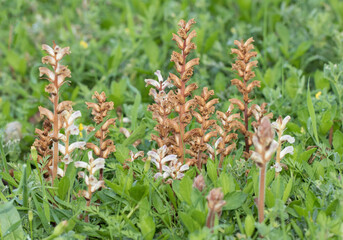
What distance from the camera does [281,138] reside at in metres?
3.01

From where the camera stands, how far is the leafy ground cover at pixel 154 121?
108 inches

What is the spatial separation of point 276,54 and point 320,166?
228cm

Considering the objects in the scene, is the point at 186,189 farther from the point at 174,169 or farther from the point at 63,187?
the point at 63,187

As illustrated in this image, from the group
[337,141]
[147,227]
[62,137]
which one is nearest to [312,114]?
[337,141]

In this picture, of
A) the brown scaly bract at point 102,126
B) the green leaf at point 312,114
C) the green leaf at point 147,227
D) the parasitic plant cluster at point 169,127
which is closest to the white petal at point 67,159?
the parasitic plant cluster at point 169,127

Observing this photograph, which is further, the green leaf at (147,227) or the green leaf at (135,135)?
the green leaf at (135,135)

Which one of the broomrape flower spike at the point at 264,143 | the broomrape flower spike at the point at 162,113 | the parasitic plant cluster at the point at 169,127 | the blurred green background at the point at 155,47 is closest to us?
the broomrape flower spike at the point at 264,143

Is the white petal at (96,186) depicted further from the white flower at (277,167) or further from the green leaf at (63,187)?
the white flower at (277,167)

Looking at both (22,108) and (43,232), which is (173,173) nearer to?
(43,232)

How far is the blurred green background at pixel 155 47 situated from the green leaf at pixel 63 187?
4.11 ft

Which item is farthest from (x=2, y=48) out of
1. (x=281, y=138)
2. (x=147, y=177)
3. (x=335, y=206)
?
(x=335, y=206)

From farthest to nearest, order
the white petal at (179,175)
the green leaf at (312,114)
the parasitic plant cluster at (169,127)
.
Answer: the green leaf at (312,114) < the white petal at (179,175) < the parasitic plant cluster at (169,127)

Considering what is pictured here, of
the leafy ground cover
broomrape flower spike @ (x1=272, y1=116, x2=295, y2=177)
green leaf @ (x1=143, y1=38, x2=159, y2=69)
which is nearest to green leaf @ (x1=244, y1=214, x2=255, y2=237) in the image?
the leafy ground cover

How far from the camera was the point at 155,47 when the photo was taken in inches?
207
